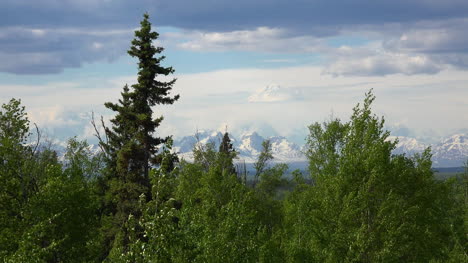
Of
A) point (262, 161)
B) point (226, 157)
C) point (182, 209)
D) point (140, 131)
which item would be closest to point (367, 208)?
point (182, 209)

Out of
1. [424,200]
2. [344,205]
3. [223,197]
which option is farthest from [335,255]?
[223,197]

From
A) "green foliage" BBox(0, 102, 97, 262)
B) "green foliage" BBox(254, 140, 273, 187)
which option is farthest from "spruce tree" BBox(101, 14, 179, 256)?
"green foliage" BBox(254, 140, 273, 187)

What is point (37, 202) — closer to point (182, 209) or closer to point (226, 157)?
point (182, 209)

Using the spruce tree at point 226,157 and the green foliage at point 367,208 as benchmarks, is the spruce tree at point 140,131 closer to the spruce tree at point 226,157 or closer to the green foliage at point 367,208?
the green foliage at point 367,208

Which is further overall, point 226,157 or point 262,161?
point 262,161

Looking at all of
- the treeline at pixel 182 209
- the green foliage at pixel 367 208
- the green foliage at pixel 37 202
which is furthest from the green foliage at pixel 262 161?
the green foliage at pixel 37 202

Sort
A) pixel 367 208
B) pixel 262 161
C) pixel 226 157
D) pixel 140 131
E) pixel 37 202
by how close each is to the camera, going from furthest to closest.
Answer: pixel 262 161, pixel 226 157, pixel 140 131, pixel 367 208, pixel 37 202

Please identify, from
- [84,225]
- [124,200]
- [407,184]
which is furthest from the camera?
[124,200]

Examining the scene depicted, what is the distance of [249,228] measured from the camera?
3000cm

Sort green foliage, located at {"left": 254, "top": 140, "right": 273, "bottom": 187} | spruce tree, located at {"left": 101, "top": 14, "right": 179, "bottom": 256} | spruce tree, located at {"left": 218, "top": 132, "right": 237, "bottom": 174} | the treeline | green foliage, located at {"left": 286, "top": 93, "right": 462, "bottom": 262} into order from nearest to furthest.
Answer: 1. the treeline
2. green foliage, located at {"left": 286, "top": 93, "right": 462, "bottom": 262}
3. spruce tree, located at {"left": 101, "top": 14, "right": 179, "bottom": 256}
4. spruce tree, located at {"left": 218, "top": 132, "right": 237, "bottom": 174}
5. green foliage, located at {"left": 254, "top": 140, "right": 273, "bottom": 187}

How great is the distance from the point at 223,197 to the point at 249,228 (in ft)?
88.1

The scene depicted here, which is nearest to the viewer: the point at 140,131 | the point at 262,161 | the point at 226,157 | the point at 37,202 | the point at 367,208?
the point at 37,202

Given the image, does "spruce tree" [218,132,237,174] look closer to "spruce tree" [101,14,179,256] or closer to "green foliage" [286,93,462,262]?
"spruce tree" [101,14,179,256]

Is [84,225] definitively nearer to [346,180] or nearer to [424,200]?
[346,180]
